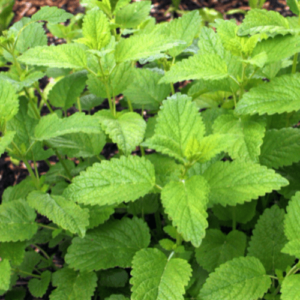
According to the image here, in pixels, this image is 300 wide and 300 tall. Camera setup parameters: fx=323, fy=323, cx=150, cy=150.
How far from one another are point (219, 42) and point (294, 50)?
0.33 m

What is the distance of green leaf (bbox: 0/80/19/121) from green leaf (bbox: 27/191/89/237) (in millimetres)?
323

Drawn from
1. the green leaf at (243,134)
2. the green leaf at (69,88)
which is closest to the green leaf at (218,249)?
the green leaf at (243,134)

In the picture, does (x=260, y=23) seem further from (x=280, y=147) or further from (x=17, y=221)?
(x=17, y=221)

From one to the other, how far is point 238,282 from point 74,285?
69 centimetres

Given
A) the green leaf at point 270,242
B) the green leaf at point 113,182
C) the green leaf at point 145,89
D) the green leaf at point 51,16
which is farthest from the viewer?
the green leaf at point 145,89

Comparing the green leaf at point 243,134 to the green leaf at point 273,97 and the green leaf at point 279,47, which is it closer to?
the green leaf at point 273,97

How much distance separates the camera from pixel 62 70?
175cm

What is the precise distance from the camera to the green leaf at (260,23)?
1.14 m

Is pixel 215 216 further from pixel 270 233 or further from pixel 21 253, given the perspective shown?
pixel 21 253

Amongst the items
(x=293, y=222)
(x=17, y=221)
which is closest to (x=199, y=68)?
(x=293, y=222)

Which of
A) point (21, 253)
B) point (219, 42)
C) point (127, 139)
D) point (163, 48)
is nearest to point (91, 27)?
point (163, 48)

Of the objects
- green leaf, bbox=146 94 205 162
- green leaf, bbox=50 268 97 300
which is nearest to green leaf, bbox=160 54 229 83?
green leaf, bbox=146 94 205 162

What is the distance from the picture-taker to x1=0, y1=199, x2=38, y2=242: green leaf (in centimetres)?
127

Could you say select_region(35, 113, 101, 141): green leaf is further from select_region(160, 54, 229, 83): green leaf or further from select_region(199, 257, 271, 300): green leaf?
select_region(199, 257, 271, 300): green leaf
